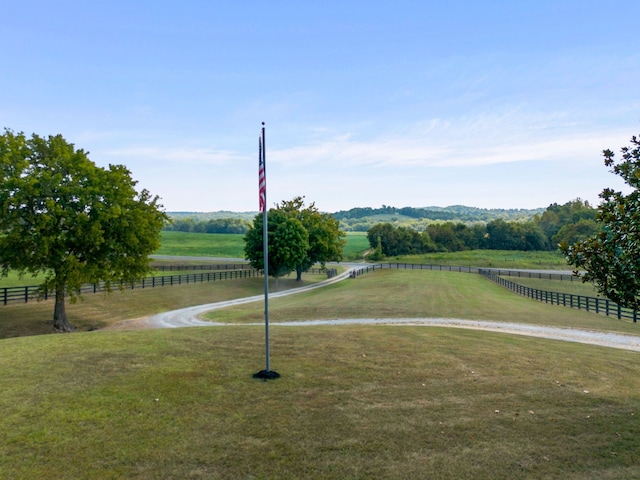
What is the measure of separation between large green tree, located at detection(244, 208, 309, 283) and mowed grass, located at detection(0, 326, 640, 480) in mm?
39091

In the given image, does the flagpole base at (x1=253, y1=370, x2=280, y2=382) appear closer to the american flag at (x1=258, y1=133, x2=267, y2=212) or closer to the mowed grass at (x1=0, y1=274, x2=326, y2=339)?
the american flag at (x1=258, y1=133, x2=267, y2=212)

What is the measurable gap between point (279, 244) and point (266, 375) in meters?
43.0

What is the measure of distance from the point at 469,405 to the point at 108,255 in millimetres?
26326

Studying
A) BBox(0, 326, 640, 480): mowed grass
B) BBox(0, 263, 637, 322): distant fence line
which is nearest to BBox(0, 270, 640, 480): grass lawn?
BBox(0, 326, 640, 480): mowed grass

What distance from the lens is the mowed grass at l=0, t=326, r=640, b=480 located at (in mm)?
6383

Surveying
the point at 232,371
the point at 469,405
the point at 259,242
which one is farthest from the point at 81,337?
the point at 259,242

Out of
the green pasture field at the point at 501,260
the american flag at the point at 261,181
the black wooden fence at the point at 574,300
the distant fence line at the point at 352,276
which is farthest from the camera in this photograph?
the green pasture field at the point at 501,260

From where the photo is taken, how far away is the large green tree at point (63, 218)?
24281 millimetres

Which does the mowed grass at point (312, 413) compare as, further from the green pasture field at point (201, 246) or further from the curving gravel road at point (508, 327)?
the green pasture field at point (201, 246)

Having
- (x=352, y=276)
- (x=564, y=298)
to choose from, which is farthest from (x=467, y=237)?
(x=564, y=298)

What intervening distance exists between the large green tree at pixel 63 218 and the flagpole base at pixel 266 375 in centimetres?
1974

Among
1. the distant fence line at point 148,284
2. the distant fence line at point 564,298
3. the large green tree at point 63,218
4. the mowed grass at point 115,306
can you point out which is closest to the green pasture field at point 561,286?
the distant fence line at point 564,298

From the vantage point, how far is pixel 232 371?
10750 millimetres

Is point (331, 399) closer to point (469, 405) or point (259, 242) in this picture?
point (469, 405)
